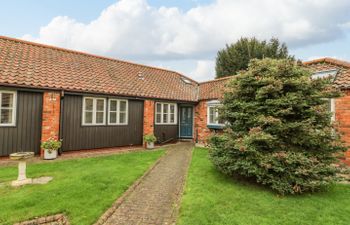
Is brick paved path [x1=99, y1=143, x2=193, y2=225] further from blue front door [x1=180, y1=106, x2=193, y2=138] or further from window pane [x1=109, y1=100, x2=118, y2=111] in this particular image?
blue front door [x1=180, y1=106, x2=193, y2=138]

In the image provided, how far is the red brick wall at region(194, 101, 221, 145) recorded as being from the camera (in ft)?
44.8

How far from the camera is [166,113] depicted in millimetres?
13883

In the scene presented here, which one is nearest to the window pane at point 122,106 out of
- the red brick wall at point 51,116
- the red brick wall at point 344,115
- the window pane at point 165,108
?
the window pane at point 165,108

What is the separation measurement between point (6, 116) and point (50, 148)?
2.21 meters

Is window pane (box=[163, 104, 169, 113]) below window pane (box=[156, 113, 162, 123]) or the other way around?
the other way around

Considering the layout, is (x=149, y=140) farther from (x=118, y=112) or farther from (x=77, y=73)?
(x=77, y=73)

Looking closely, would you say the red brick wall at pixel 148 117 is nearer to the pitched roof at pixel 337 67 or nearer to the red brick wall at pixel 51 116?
the red brick wall at pixel 51 116

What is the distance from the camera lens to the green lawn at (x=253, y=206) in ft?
12.6

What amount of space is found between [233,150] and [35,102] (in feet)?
28.8

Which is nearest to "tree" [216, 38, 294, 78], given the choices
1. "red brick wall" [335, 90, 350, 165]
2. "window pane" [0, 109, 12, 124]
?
"red brick wall" [335, 90, 350, 165]

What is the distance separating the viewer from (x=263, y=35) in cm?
2695

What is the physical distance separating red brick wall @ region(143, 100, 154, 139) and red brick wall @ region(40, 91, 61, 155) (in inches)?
186

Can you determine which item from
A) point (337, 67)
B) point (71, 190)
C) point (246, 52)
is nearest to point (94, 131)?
point (71, 190)

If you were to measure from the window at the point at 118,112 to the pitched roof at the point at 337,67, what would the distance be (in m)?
9.40
